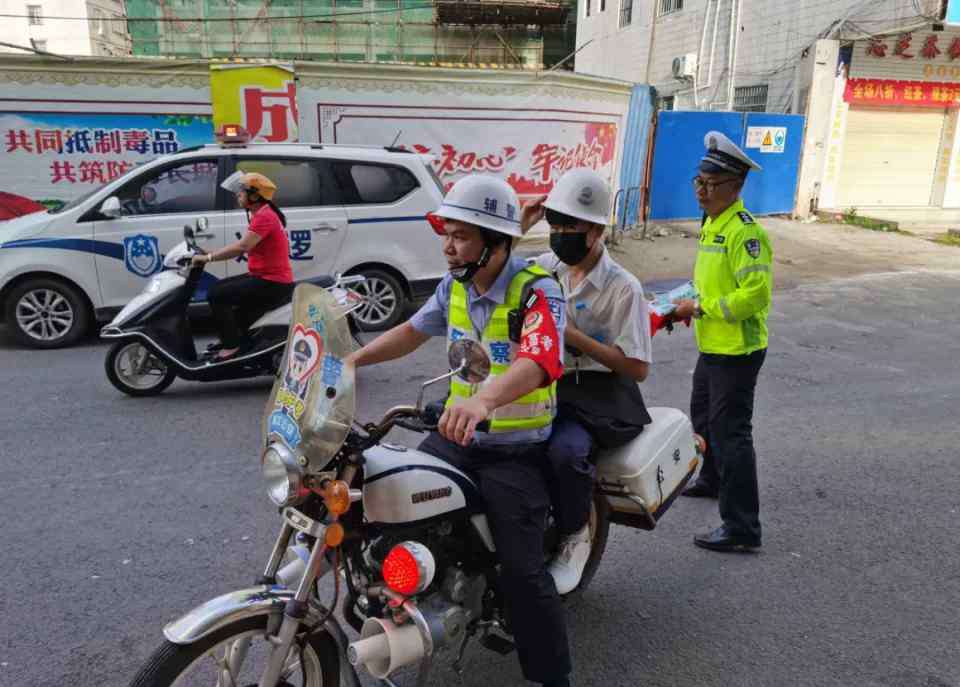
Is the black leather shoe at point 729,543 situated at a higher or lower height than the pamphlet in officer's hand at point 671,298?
lower

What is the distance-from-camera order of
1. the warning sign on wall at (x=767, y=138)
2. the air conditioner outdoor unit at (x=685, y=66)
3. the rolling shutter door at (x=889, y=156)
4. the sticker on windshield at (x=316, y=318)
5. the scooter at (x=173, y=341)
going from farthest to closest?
the air conditioner outdoor unit at (x=685, y=66), the rolling shutter door at (x=889, y=156), the warning sign on wall at (x=767, y=138), the scooter at (x=173, y=341), the sticker on windshield at (x=316, y=318)

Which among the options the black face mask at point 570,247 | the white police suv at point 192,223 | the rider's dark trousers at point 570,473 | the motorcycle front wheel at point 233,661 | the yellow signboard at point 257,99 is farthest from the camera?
the yellow signboard at point 257,99

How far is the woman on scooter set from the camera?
19.2 ft

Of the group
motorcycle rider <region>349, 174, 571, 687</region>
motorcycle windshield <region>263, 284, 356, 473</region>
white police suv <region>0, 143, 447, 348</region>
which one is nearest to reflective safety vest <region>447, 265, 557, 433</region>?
motorcycle rider <region>349, 174, 571, 687</region>

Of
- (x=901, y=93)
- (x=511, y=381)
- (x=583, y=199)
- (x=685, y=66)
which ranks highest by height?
(x=685, y=66)

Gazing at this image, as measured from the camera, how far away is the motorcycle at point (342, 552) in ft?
6.54

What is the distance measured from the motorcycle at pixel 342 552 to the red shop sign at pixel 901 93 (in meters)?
16.8

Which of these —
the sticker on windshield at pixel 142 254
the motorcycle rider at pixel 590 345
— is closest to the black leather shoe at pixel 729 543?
the motorcycle rider at pixel 590 345

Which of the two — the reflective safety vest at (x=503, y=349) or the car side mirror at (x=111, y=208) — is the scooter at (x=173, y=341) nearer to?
the car side mirror at (x=111, y=208)

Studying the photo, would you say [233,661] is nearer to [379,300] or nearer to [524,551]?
[524,551]

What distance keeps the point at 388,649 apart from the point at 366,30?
29312 millimetres

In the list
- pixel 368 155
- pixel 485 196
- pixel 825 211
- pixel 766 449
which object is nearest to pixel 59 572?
pixel 485 196

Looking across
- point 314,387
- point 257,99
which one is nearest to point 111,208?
point 257,99

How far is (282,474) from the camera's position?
6.55 feet
